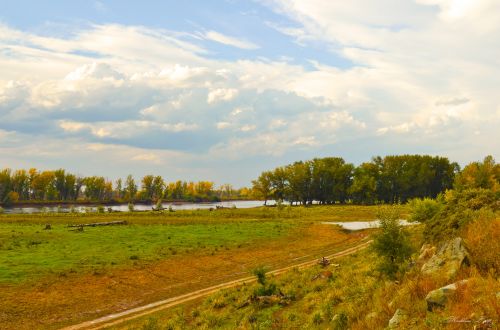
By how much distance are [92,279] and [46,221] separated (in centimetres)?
4994

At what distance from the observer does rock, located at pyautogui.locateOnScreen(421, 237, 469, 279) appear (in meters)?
14.3

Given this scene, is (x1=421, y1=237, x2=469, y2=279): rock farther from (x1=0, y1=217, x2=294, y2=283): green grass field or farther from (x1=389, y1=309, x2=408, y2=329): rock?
(x1=0, y1=217, x2=294, y2=283): green grass field

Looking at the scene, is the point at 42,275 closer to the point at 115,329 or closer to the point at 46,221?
the point at 115,329

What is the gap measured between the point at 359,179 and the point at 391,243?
138m

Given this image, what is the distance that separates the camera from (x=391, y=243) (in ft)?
67.2

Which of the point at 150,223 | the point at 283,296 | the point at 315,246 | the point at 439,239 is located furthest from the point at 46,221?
the point at 439,239

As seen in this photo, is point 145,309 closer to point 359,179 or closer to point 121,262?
point 121,262

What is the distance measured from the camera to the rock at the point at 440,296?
12.0m

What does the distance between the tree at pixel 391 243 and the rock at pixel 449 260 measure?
11.0ft

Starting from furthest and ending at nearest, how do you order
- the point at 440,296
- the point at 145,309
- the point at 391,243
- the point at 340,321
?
the point at 145,309, the point at 391,243, the point at 340,321, the point at 440,296

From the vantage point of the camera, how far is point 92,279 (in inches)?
1341

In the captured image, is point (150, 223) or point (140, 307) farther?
point (150, 223)

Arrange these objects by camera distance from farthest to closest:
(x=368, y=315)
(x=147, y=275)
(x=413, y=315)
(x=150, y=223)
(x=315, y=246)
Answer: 1. (x=150, y=223)
2. (x=315, y=246)
3. (x=147, y=275)
4. (x=368, y=315)
5. (x=413, y=315)

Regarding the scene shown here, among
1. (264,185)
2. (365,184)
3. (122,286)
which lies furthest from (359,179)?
(122,286)
